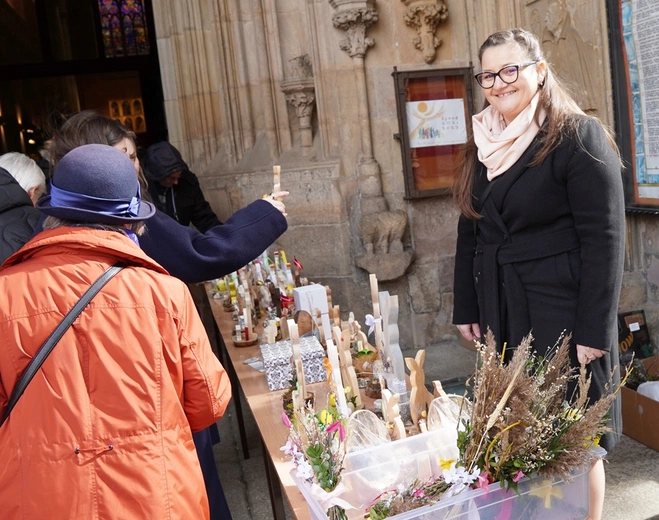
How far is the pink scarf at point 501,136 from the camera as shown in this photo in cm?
204

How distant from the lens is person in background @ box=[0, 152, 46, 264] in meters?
2.45

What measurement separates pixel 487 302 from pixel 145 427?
118 cm

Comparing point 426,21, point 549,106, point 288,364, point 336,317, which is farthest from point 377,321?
point 426,21

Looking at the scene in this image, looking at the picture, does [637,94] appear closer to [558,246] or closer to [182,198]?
[558,246]

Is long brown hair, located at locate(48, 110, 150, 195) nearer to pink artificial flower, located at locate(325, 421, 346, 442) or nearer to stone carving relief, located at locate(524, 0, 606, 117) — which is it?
pink artificial flower, located at locate(325, 421, 346, 442)

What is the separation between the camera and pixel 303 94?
5465 mm

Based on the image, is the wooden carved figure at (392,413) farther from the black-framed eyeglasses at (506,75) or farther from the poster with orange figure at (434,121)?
the poster with orange figure at (434,121)

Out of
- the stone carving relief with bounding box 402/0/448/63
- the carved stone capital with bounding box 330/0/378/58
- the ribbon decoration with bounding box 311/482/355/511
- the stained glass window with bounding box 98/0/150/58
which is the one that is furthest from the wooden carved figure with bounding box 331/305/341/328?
the stained glass window with bounding box 98/0/150/58

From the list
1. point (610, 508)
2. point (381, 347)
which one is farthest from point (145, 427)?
point (610, 508)

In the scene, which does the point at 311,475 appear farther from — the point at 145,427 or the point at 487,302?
the point at 487,302

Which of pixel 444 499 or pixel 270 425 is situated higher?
pixel 444 499

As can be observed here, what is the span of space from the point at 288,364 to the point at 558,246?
95 centimetres

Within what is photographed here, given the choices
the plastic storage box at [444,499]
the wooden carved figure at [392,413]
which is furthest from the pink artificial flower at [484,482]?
the wooden carved figure at [392,413]

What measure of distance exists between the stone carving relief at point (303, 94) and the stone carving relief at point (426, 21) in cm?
84
